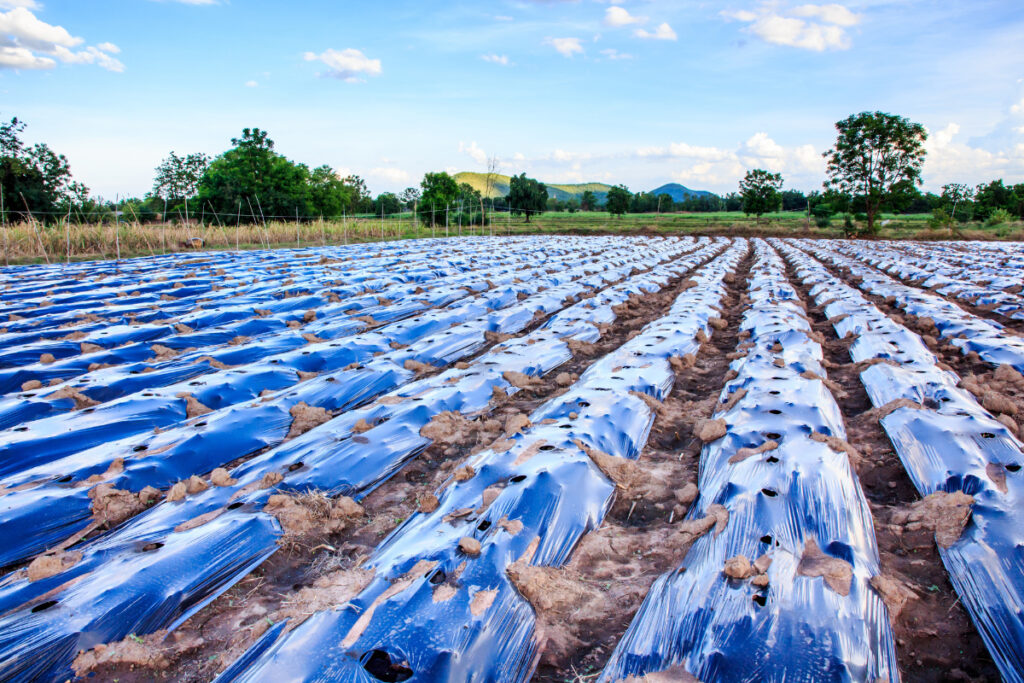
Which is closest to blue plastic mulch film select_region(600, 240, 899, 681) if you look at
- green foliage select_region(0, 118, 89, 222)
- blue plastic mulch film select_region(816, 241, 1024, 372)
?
blue plastic mulch film select_region(816, 241, 1024, 372)

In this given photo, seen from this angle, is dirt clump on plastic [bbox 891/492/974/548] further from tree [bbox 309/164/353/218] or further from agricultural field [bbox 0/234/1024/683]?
tree [bbox 309/164/353/218]

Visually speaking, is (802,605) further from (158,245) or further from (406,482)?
(158,245)

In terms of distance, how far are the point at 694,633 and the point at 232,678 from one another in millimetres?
1378

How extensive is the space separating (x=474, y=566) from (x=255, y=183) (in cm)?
4115

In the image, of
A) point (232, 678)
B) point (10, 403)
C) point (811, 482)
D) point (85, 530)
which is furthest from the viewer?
point (10, 403)

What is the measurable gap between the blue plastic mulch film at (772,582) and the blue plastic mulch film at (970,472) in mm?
294

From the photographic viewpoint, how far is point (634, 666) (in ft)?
5.00

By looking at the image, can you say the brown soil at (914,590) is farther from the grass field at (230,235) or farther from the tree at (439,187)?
the tree at (439,187)

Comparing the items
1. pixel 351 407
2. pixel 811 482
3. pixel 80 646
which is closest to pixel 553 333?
pixel 351 407

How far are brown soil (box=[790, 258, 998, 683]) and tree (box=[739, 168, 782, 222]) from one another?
56819 mm

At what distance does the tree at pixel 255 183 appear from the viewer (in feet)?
115

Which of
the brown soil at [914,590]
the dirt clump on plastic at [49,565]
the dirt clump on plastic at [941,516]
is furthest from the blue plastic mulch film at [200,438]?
the dirt clump on plastic at [941,516]

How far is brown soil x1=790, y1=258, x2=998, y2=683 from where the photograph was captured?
1591 millimetres

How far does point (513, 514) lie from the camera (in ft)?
6.91
